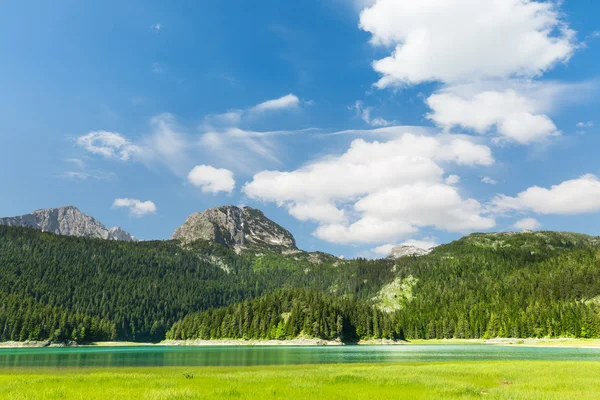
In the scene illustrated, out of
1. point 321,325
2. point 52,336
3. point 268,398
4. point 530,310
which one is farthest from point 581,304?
point 52,336

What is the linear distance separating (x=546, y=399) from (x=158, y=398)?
25188 mm

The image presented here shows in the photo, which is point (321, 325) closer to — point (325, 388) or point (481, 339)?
point (481, 339)

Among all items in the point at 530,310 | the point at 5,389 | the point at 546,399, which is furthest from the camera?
the point at 530,310

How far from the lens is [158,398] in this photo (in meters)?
27.2

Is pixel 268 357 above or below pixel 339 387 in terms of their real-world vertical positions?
below

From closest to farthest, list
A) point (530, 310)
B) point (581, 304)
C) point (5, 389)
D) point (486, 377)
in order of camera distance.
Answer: point (5, 389) < point (486, 377) < point (581, 304) < point (530, 310)

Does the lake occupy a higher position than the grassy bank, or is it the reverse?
the grassy bank

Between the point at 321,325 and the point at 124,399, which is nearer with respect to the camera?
the point at 124,399

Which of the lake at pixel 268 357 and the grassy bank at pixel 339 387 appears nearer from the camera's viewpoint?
the grassy bank at pixel 339 387

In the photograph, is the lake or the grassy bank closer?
the grassy bank

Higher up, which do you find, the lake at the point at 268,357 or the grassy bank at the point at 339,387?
the grassy bank at the point at 339,387

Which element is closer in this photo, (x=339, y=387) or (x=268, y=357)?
(x=339, y=387)

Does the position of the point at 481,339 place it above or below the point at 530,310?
below

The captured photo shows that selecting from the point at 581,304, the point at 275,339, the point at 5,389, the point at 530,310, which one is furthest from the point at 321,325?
the point at 5,389
